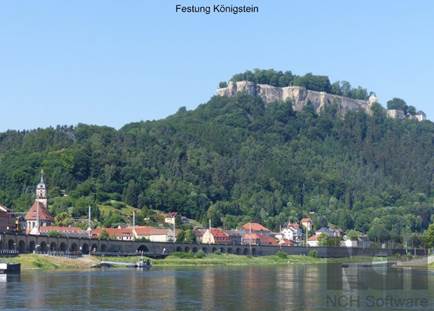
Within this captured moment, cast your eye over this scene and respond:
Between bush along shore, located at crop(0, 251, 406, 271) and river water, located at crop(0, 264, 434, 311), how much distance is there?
A: 1368 cm

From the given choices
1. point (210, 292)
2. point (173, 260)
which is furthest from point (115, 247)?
point (210, 292)

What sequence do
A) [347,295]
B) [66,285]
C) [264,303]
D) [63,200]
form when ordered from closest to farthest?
1. [264,303]
2. [347,295]
3. [66,285]
4. [63,200]

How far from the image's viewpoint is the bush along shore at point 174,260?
120 metres

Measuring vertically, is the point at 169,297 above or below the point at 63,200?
below

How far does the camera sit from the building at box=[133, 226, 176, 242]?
178 m

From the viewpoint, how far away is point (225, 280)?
98.8m

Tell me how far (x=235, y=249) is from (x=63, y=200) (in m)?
36.7

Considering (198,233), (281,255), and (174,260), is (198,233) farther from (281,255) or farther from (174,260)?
(174,260)

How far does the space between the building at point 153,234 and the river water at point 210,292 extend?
70567mm

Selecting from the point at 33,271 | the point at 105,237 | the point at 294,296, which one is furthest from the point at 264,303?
the point at 105,237

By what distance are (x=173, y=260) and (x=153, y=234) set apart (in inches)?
1252

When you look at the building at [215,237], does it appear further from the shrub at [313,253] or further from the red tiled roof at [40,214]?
the red tiled roof at [40,214]

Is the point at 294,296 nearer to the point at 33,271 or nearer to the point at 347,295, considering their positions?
the point at 347,295

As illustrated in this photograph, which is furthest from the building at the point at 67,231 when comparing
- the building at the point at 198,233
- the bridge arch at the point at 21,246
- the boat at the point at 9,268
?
the boat at the point at 9,268
